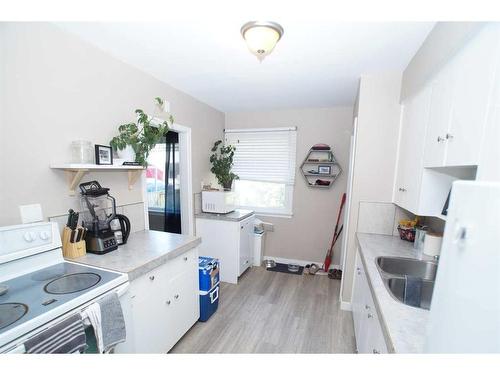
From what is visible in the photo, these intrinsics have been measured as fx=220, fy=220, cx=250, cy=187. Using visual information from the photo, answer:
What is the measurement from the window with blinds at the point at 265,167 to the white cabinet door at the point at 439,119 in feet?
6.69

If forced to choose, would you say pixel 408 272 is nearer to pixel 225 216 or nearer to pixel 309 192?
pixel 309 192

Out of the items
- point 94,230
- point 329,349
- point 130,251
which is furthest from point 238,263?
point 94,230

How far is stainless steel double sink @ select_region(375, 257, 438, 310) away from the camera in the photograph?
1.41m

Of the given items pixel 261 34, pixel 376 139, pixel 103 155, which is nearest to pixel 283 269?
pixel 376 139

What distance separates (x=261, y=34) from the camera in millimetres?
1288

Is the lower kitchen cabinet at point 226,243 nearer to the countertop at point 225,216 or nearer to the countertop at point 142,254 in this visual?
the countertop at point 225,216

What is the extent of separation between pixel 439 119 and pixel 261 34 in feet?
3.77

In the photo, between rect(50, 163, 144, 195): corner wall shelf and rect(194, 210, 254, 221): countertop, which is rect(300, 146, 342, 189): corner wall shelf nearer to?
rect(194, 210, 254, 221): countertop

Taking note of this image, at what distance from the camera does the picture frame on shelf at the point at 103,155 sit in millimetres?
1583

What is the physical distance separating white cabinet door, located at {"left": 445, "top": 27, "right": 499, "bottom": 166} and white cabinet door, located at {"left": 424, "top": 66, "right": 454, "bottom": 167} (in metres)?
0.06

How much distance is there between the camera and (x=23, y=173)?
130 centimetres

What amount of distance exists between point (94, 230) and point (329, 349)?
2.11 meters

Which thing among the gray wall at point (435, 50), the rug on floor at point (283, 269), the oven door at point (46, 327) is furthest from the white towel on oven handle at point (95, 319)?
the rug on floor at point (283, 269)

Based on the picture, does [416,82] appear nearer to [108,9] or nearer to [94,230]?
[108,9]
